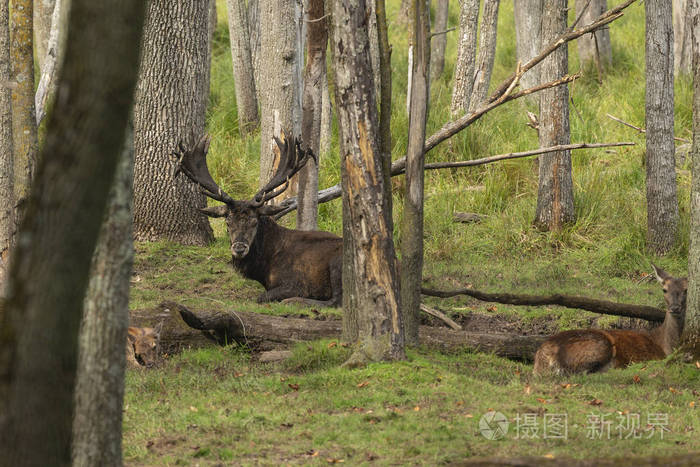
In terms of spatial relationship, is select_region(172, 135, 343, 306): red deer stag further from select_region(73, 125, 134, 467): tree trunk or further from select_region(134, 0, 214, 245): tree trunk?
select_region(73, 125, 134, 467): tree trunk

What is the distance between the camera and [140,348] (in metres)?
7.47

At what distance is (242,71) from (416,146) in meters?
11.9

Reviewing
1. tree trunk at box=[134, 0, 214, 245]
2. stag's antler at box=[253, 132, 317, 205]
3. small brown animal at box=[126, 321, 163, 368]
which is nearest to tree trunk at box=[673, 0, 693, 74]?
tree trunk at box=[134, 0, 214, 245]

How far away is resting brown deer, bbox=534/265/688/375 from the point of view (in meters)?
7.75

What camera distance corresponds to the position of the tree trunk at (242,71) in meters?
18.4

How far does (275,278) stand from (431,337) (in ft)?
9.96

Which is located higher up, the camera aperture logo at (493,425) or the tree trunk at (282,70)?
the tree trunk at (282,70)

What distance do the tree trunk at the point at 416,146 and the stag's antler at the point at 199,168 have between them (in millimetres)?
3617

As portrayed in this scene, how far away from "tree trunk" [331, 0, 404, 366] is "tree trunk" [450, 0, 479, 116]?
1019 cm

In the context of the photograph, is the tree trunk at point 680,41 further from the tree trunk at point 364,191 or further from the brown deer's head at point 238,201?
the tree trunk at point 364,191

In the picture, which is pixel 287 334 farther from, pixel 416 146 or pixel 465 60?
pixel 465 60

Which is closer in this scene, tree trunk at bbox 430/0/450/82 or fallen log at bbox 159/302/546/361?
fallen log at bbox 159/302/546/361

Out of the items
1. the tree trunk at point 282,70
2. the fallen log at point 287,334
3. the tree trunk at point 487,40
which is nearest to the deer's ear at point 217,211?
the tree trunk at point 282,70

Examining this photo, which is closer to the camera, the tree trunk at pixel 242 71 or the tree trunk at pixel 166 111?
the tree trunk at pixel 166 111
